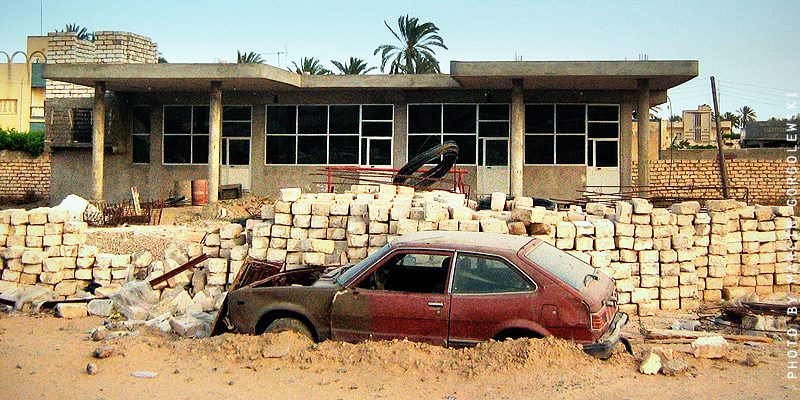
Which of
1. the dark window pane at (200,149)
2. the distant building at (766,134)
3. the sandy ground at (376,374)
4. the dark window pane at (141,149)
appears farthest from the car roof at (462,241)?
the distant building at (766,134)

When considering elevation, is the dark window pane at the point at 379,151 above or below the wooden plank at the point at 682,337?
above

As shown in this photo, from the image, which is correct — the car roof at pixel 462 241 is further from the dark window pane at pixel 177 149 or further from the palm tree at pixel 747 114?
the palm tree at pixel 747 114

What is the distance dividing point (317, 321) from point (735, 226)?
25.4 feet

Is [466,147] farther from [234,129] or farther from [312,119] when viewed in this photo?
[234,129]

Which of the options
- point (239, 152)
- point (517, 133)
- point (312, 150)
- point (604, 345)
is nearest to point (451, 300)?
point (604, 345)

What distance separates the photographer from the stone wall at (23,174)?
29.9 m

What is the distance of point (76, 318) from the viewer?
32.2ft

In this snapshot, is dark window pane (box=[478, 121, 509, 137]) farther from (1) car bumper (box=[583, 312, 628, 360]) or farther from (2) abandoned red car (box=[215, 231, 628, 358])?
(1) car bumper (box=[583, 312, 628, 360])

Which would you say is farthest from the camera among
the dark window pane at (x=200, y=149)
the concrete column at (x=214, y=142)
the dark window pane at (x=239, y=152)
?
the dark window pane at (x=200, y=149)

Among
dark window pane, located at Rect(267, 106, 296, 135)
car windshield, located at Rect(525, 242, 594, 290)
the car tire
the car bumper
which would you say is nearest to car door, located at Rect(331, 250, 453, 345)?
the car tire

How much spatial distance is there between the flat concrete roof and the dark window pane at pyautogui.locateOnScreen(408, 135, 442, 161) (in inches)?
70.0

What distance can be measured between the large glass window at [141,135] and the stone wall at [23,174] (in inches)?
333

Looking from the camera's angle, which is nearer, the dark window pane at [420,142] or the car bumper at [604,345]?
the car bumper at [604,345]

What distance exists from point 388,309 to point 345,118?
16695 mm
